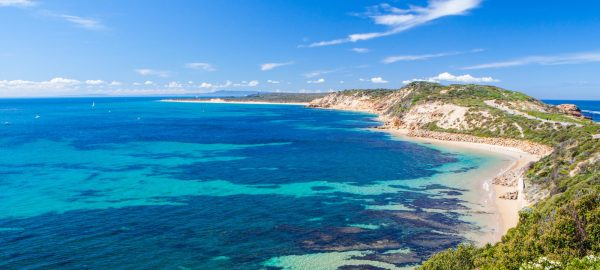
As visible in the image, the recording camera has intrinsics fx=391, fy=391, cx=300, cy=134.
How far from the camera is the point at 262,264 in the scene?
1080 inches

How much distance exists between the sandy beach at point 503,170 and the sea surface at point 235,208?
1573 mm

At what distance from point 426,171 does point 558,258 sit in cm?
4120

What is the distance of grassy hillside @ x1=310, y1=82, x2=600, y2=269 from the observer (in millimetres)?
19547

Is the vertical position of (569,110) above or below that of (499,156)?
above

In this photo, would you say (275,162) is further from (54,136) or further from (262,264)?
→ (54,136)

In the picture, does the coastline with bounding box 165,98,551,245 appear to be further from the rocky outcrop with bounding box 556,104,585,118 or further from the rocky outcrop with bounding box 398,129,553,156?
the rocky outcrop with bounding box 556,104,585,118

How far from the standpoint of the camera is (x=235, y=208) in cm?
4003

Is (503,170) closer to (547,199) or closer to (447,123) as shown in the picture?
(547,199)


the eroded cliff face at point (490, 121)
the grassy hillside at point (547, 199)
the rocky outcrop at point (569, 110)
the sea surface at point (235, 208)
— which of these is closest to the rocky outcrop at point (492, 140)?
the eroded cliff face at point (490, 121)

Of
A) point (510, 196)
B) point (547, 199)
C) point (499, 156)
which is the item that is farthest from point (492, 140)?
point (547, 199)

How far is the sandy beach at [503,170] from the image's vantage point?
3712cm

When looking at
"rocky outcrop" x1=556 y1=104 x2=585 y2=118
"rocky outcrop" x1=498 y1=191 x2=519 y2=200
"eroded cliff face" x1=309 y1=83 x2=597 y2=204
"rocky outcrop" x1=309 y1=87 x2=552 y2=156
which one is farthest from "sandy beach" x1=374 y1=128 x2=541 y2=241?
"rocky outcrop" x1=556 y1=104 x2=585 y2=118

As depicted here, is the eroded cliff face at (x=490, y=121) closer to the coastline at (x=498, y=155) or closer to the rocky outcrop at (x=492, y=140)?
the rocky outcrop at (x=492, y=140)

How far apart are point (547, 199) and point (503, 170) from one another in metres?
23.0
